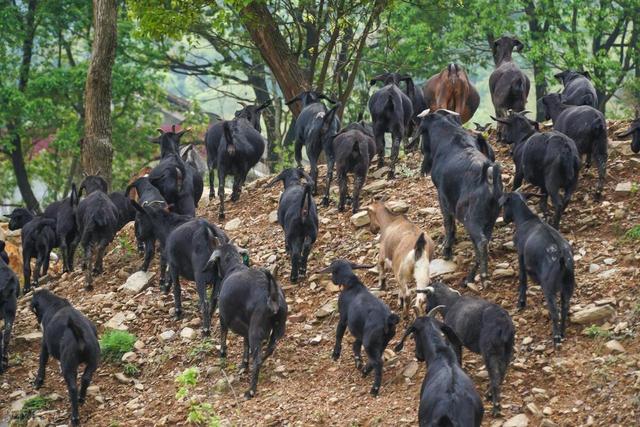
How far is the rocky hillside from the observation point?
10688 mm

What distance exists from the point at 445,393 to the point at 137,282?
718 centimetres

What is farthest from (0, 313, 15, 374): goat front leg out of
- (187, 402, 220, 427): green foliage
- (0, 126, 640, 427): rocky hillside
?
(187, 402, 220, 427): green foliage

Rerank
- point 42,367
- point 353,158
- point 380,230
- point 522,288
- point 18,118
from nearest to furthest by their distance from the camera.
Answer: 1. point 522,288
2. point 42,367
3. point 380,230
4. point 353,158
5. point 18,118

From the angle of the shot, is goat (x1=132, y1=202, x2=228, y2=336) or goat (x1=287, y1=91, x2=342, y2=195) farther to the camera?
goat (x1=287, y1=91, x2=342, y2=195)

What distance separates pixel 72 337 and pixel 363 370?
3355 mm

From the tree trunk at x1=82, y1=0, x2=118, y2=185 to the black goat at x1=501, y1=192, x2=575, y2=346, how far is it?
31.6ft

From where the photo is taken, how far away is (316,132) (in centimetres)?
1717

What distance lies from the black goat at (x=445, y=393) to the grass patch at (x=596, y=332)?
187 centimetres

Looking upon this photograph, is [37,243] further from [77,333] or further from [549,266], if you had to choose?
[549,266]

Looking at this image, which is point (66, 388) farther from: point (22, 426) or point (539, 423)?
point (539, 423)

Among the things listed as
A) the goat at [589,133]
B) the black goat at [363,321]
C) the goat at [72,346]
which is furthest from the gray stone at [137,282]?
the goat at [589,133]

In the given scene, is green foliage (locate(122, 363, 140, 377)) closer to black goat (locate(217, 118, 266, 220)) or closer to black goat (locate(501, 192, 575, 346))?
black goat (locate(217, 118, 266, 220))

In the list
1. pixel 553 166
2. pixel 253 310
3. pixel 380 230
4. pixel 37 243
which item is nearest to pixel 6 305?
pixel 37 243

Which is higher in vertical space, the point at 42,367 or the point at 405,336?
the point at 405,336
